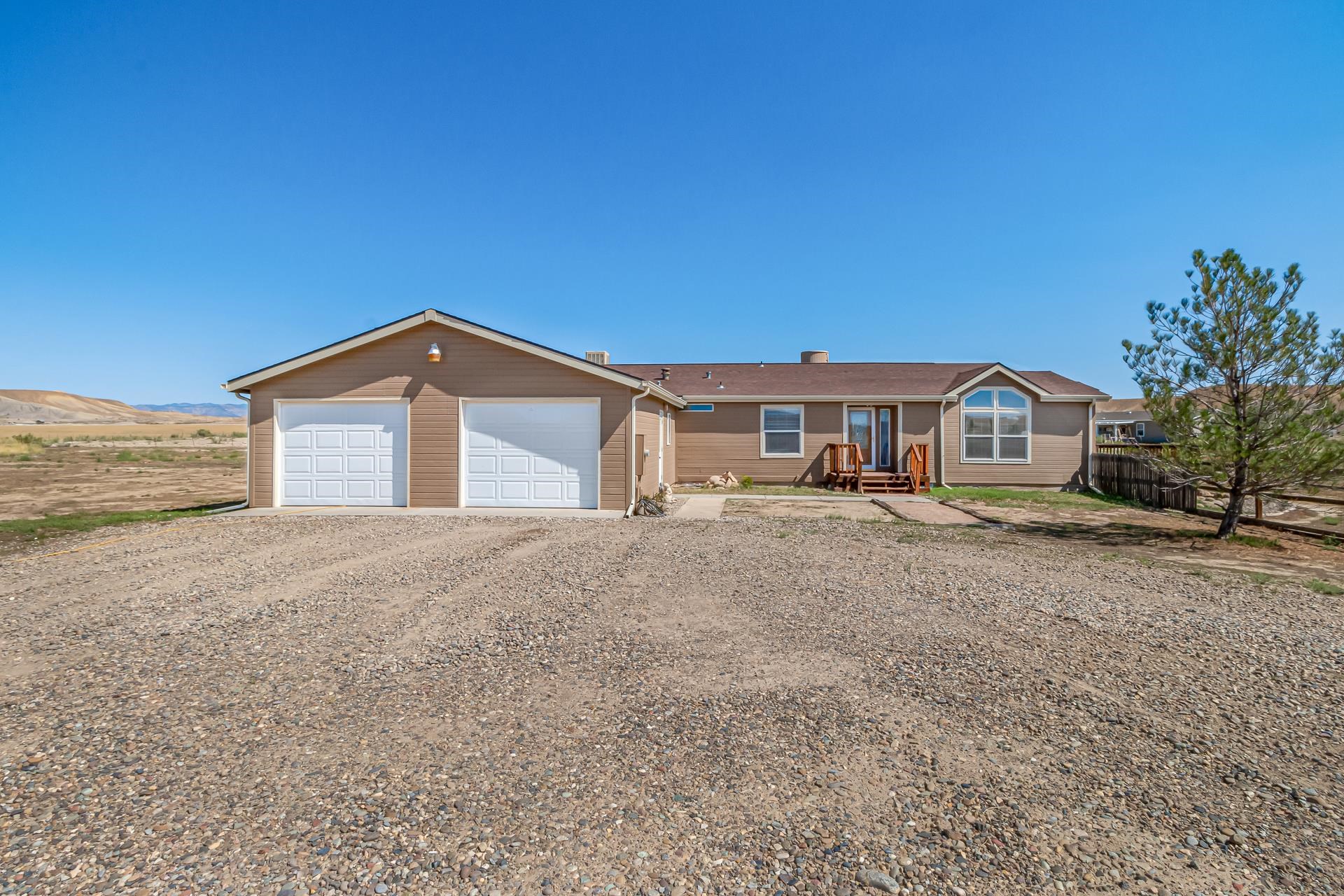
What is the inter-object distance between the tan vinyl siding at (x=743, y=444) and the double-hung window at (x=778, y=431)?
129mm

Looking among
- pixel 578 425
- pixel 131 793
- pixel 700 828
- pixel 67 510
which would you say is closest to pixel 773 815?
pixel 700 828

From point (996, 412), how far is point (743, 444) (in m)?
7.02

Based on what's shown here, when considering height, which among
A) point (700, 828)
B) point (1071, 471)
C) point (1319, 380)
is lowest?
point (700, 828)

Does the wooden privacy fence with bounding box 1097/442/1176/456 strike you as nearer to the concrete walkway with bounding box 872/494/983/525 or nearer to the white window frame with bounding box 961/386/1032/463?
the white window frame with bounding box 961/386/1032/463

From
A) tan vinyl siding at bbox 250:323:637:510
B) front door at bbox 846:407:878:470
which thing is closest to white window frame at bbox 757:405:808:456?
front door at bbox 846:407:878:470

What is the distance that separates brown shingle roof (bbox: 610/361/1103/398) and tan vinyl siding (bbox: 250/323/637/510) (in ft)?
21.5

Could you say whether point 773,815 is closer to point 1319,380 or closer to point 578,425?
point 578,425

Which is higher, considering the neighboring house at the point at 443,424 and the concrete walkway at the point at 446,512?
the neighboring house at the point at 443,424

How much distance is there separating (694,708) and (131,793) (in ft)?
8.86

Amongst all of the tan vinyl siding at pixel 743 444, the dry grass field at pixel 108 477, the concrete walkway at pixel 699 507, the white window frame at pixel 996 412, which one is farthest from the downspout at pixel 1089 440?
the dry grass field at pixel 108 477

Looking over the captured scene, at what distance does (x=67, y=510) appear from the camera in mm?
13742

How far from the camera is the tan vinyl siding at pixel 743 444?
Result: 18.4 meters

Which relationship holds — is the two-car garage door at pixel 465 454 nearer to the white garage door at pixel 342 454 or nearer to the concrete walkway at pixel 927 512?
the white garage door at pixel 342 454

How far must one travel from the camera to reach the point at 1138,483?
15.8m
